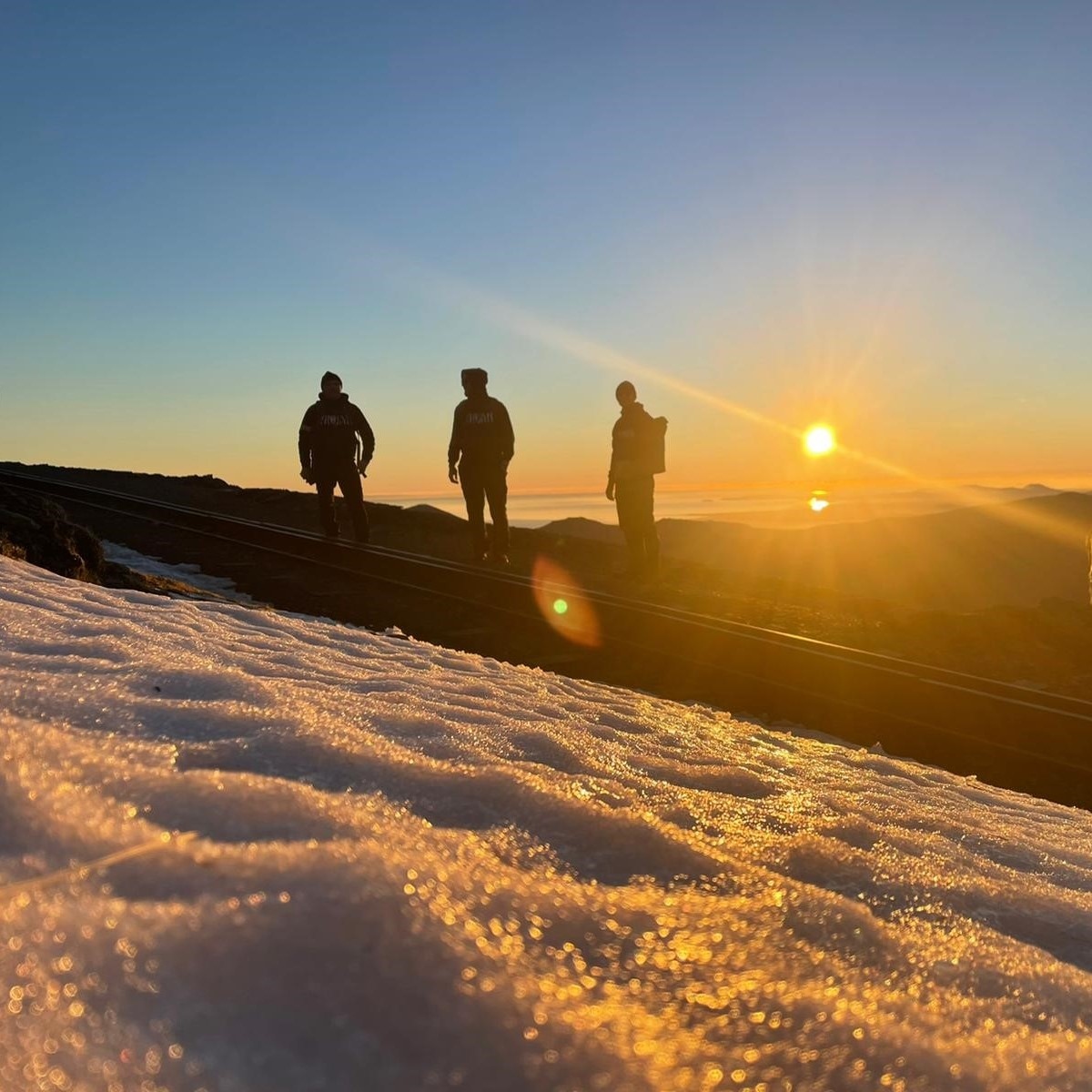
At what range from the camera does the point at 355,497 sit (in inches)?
469

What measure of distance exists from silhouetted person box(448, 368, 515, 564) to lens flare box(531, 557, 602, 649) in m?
1.90

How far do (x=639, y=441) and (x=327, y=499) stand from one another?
4.38m

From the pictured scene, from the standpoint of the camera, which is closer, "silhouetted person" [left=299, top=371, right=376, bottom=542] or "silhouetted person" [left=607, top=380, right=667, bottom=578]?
"silhouetted person" [left=607, top=380, right=667, bottom=578]

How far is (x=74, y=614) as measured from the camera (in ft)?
10.5

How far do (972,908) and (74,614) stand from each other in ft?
9.89

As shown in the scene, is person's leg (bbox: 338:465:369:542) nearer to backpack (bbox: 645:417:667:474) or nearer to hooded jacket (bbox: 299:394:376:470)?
hooded jacket (bbox: 299:394:376:470)

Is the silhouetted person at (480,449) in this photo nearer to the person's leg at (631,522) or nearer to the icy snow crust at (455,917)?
the person's leg at (631,522)

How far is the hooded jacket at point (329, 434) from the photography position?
38.1 feet

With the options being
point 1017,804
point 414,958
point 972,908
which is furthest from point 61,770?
point 1017,804

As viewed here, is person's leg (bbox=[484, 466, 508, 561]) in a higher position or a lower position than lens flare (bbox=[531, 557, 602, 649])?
higher

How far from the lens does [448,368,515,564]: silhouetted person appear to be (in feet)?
35.1

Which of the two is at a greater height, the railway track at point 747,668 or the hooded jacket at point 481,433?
the hooded jacket at point 481,433

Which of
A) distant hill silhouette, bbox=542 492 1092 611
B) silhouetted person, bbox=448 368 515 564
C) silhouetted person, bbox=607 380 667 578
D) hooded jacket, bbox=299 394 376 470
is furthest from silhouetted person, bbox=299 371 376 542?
distant hill silhouette, bbox=542 492 1092 611

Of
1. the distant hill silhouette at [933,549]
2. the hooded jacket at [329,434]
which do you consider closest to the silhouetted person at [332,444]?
the hooded jacket at [329,434]
